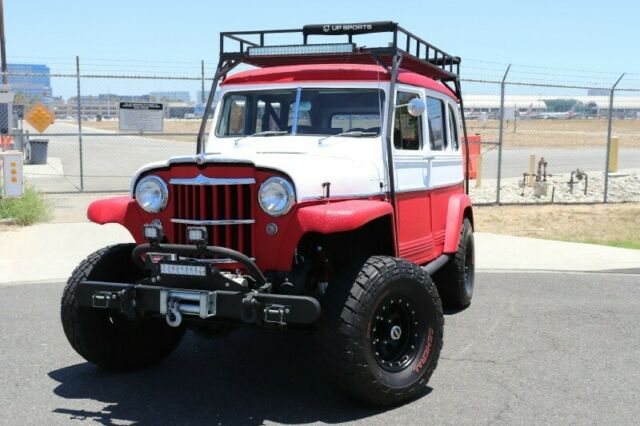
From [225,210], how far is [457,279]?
10.2ft

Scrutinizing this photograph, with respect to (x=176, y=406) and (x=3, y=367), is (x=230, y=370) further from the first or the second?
(x=3, y=367)

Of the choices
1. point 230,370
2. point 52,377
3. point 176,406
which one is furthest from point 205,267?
point 52,377

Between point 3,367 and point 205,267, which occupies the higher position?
point 205,267

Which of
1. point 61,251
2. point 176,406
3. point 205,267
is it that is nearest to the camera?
point 205,267

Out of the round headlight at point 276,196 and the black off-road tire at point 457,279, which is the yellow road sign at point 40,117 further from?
the round headlight at point 276,196

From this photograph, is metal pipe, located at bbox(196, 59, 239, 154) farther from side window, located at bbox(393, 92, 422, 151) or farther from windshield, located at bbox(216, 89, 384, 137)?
side window, located at bbox(393, 92, 422, 151)

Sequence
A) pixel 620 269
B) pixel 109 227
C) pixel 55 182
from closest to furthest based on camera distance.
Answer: pixel 620 269 → pixel 109 227 → pixel 55 182

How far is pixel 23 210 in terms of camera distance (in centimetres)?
1160

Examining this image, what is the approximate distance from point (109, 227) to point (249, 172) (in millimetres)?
7521

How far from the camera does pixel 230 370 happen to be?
532cm

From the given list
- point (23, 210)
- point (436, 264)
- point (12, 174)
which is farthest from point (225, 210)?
point (23, 210)

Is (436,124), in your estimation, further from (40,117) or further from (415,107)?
(40,117)

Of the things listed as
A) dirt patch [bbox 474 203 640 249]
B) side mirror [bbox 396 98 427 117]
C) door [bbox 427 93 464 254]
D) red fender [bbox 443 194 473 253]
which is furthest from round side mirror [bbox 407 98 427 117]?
dirt patch [bbox 474 203 640 249]

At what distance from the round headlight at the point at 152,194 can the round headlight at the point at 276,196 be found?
66cm
